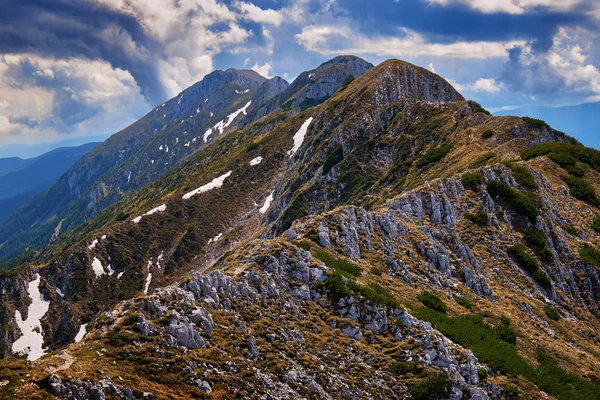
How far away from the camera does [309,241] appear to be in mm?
35406

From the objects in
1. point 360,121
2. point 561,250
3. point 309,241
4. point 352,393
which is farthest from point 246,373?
point 360,121

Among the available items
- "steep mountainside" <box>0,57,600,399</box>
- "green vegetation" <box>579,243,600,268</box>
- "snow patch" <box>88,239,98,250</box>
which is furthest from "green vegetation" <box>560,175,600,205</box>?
"snow patch" <box>88,239,98,250</box>

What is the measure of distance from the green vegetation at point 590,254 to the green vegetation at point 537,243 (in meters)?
4.62

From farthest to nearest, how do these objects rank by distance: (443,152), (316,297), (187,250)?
(187,250)
(443,152)
(316,297)

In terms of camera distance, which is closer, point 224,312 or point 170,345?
point 170,345

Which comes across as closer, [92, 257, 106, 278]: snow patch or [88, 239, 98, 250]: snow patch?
[92, 257, 106, 278]: snow patch


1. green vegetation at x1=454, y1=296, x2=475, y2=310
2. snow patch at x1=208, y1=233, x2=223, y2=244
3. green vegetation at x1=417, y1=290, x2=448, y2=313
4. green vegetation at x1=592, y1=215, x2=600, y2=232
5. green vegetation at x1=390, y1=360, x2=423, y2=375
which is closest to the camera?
green vegetation at x1=390, y1=360, x2=423, y2=375

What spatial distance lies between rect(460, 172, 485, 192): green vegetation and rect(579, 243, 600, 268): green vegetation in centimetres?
1437

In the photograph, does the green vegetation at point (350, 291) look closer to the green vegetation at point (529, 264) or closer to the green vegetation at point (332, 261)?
the green vegetation at point (332, 261)

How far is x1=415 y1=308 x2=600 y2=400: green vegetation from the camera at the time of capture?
24953 mm

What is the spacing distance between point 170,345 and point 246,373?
13.3 ft

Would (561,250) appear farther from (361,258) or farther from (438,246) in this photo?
(361,258)

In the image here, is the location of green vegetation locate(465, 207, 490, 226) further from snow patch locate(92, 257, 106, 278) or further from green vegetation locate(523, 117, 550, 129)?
snow patch locate(92, 257, 106, 278)

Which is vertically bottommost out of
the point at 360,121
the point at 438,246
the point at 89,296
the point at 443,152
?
the point at 89,296
